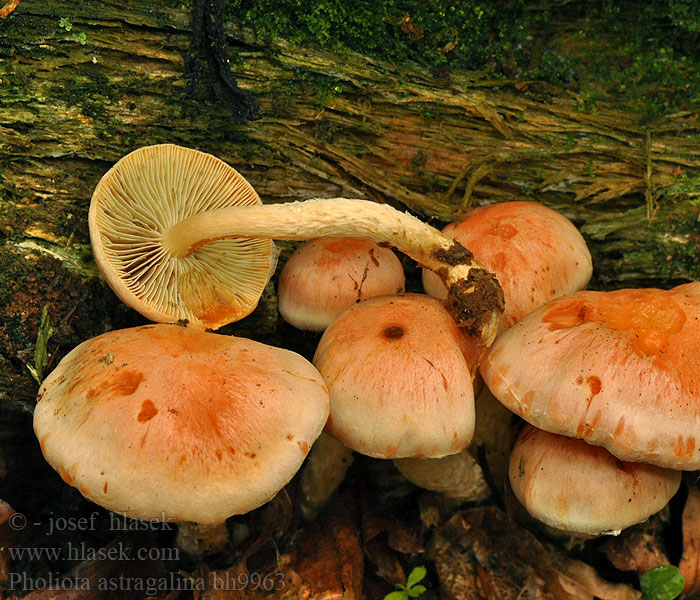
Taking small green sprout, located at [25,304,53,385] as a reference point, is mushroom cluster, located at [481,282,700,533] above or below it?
above

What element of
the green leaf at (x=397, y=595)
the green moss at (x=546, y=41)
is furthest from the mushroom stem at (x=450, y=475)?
the green moss at (x=546, y=41)

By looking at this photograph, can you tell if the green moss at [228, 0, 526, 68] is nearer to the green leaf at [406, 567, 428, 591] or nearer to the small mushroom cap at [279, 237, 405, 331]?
the small mushroom cap at [279, 237, 405, 331]

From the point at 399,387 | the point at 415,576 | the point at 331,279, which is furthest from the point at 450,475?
the point at 331,279

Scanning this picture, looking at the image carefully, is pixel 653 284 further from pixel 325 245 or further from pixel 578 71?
pixel 325 245

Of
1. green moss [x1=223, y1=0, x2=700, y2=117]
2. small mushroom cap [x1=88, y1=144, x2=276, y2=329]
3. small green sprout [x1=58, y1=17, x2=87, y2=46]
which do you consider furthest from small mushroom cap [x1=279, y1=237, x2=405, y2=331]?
small green sprout [x1=58, y1=17, x2=87, y2=46]

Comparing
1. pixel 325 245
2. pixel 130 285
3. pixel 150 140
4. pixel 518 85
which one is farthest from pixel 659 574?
pixel 150 140

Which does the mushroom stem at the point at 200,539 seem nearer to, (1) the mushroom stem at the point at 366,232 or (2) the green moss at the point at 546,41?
(1) the mushroom stem at the point at 366,232
